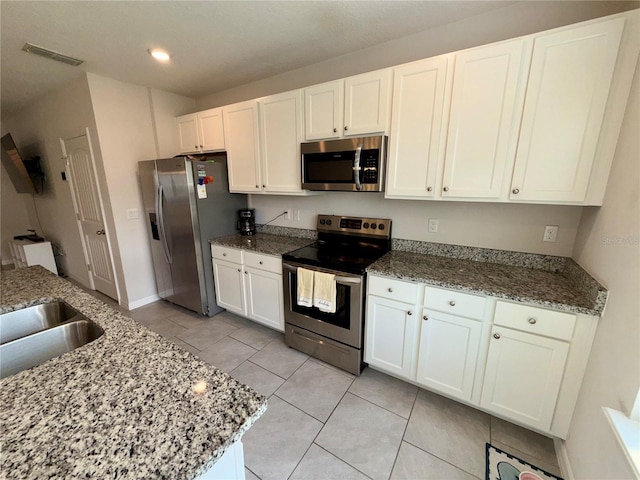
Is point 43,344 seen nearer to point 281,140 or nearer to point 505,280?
point 281,140

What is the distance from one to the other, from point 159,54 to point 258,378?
9.35 feet

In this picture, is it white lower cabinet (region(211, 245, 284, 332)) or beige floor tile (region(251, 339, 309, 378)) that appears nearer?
beige floor tile (region(251, 339, 309, 378))

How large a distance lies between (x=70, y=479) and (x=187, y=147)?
129 inches

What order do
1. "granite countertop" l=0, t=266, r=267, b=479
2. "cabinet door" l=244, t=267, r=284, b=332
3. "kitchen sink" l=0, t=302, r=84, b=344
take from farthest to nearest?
"cabinet door" l=244, t=267, r=284, b=332 < "kitchen sink" l=0, t=302, r=84, b=344 < "granite countertop" l=0, t=266, r=267, b=479

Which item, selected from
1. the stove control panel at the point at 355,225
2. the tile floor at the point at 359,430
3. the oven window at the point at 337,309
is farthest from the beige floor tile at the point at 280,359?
the stove control panel at the point at 355,225

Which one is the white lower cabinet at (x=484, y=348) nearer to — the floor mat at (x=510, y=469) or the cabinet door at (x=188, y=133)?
the floor mat at (x=510, y=469)

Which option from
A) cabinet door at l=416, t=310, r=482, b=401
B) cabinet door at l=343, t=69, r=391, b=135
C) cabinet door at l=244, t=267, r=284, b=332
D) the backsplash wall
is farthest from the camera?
cabinet door at l=244, t=267, r=284, b=332

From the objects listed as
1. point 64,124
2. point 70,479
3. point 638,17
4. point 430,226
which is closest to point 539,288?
point 430,226

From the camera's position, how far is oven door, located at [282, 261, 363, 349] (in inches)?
76.9

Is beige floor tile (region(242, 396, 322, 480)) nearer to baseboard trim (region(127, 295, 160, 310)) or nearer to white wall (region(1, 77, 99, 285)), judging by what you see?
baseboard trim (region(127, 295, 160, 310))

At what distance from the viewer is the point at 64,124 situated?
3.12 m

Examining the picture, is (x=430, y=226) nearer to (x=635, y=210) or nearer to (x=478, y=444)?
(x=635, y=210)

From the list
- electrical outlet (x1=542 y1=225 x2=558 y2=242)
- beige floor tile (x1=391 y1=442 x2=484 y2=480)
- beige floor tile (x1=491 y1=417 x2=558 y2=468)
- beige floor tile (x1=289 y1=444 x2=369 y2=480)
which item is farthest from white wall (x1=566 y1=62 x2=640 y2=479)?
beige floor tile (x1=289 y1=444 x2=369 y2=480)

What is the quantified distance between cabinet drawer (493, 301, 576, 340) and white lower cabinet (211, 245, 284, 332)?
65.0 inches
